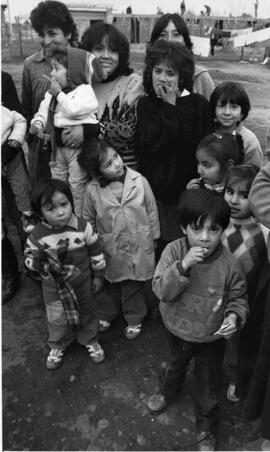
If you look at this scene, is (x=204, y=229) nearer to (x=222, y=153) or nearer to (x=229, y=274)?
(x=229, y=274)

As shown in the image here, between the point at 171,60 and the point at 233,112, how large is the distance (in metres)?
0.48

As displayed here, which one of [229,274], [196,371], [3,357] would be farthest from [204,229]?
[3,357]

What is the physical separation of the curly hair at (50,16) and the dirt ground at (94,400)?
81.6 inches

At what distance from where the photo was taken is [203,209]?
179 cm

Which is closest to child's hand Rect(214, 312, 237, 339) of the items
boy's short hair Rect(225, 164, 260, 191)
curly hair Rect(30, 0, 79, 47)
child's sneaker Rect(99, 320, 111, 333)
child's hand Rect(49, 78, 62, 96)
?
boy's short hair Rect(225, 164, 260, 191)

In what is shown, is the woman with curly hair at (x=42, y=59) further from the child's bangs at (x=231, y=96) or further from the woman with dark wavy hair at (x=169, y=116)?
the child's bangs at (x=231, y=96)

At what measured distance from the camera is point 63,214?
2229 millimetres

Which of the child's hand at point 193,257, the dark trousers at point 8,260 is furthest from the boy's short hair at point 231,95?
the dark trousers at point 8,260

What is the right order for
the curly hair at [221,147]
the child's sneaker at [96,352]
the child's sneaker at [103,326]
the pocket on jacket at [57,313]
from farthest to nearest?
1. the child's sneaker at [103,326]
2. the child's sneaker at [96,352]
3. the pocket on jacket at [57,313]
4. the curly hair at [221,147]

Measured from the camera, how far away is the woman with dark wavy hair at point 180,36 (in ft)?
8.98

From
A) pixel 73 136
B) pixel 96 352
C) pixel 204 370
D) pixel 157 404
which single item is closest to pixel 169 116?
pixel 73 136

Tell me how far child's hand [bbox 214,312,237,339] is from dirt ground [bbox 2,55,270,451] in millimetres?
772

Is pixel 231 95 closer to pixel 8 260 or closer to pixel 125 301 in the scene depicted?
pixel 125 301

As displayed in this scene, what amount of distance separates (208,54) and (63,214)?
63.9ft
